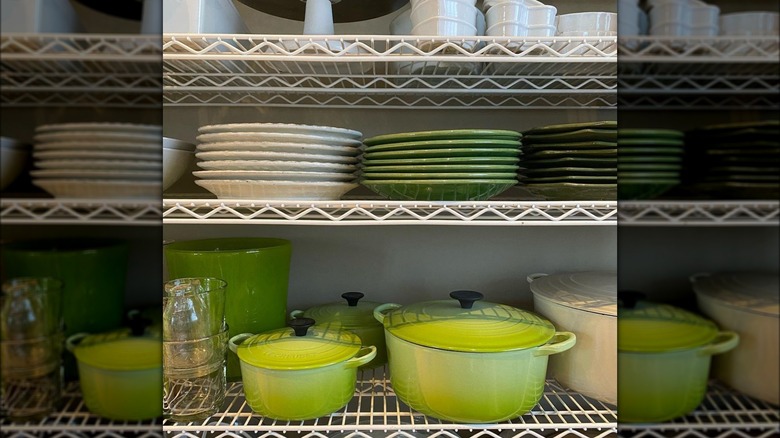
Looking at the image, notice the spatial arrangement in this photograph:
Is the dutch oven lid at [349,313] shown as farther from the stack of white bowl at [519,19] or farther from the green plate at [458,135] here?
the stack of white bowl at [519,19]

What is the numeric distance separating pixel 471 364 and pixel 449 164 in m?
0.28

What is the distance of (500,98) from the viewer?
0.91m

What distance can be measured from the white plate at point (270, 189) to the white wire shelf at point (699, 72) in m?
0.52

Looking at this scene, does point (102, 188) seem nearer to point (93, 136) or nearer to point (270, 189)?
point (93, 136)

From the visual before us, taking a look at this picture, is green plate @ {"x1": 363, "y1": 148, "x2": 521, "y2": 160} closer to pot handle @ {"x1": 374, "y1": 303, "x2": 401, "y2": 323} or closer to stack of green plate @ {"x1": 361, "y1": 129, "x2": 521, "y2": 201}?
stack of green plate @ {"x1": 361, "y1": 129, "x2": 521, "y2": 201}

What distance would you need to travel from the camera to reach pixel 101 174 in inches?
8.8

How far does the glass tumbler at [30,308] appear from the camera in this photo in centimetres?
21

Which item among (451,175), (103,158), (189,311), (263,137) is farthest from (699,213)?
(189,311)

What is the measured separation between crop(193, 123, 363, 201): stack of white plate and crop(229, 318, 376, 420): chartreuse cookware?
0.23 metres

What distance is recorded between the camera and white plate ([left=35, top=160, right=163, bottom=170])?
0.22m

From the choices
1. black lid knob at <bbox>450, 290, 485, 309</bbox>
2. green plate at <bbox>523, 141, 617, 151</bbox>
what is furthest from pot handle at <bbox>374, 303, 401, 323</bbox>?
green plate at <bbox>523, 141, 617, 151</bbox>

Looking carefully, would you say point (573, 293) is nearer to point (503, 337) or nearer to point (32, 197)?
point (503, 337)

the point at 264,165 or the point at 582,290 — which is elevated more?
the point at 264,165

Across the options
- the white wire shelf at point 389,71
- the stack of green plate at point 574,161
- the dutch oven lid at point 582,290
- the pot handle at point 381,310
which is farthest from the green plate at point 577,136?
the pot handle at point 381,310
